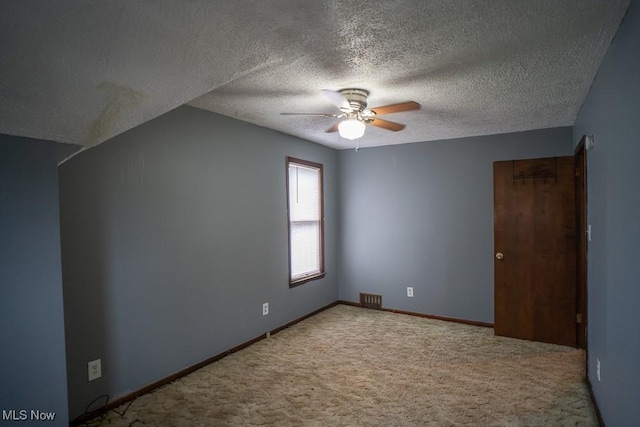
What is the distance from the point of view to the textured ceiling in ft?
4.29

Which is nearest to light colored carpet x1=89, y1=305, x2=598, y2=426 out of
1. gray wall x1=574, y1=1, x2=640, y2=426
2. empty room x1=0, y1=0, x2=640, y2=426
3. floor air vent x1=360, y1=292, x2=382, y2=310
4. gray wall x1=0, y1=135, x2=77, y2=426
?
empty room x1=0, y1=0, x2=640, y2=426

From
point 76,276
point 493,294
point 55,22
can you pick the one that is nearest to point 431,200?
point 493,294

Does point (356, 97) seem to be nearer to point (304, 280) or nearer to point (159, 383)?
point (304, 280)

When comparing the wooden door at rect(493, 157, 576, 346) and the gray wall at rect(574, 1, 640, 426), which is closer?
the gray wall at rect(574, 1, 640, 426)

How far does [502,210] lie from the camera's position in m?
4.00

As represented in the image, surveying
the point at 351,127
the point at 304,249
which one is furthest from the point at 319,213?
the point at 351,127

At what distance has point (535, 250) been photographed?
3850 mm

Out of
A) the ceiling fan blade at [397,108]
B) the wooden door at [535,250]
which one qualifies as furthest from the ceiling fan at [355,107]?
the wooden door at [535,250]

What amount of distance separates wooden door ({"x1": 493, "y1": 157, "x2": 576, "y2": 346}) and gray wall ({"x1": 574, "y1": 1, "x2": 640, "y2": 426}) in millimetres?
1248

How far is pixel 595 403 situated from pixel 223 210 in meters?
3.36

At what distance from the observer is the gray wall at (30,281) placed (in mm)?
1621

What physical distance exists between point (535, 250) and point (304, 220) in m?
2.72

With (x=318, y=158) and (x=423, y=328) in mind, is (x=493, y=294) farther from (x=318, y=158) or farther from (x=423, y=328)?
(x=318, y=158)

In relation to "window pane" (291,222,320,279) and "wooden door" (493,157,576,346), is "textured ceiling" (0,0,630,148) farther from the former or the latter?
"window pane" (291,222,320,279)
